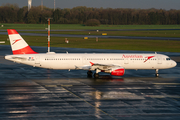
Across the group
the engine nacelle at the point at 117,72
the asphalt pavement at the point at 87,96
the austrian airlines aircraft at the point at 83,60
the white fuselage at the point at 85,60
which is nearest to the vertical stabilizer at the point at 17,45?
the austrian airlines aircraft at the point at 83,60

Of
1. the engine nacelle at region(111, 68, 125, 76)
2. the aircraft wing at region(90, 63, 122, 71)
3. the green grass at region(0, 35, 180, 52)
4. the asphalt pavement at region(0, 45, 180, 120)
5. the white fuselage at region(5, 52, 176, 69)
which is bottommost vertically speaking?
A: the asphalt pavement at region(0, 45, 180, 120)

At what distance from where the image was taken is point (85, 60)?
4481 centimetres

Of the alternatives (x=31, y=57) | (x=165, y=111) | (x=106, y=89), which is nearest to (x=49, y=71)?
(x=31, y=57)

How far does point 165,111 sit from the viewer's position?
1075 inches

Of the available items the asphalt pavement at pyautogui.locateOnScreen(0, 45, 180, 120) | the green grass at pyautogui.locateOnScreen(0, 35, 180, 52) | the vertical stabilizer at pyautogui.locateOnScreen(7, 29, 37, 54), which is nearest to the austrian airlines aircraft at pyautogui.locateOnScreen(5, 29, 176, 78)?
the vertical stabilizer at pyautogui.locateOnScreen(7, 29, 37, 54)

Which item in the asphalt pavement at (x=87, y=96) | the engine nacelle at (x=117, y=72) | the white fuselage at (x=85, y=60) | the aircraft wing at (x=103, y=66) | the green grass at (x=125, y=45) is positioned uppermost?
the green grass at (x=125, y=45)

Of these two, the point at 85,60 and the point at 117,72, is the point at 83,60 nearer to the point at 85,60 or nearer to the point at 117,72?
the point at 85,60

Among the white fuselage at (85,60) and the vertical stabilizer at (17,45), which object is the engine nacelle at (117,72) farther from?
the vertical stabilizer at (17,45)

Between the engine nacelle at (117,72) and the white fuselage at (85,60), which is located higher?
the white fuselage at (85,60)

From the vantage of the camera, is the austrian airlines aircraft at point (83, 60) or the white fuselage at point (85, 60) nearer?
the austrian airlines aircraft at point (83, 60)

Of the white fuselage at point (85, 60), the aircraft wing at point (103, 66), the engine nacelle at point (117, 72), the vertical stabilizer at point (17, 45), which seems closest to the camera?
the engine nacelle at point (117, 72)

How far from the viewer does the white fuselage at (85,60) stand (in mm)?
43812

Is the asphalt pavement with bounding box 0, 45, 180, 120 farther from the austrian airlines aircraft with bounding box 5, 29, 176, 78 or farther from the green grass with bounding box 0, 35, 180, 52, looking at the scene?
the green grass with bounding box 0, 35, 180, 52

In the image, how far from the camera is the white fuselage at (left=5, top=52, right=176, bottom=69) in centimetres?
4381
